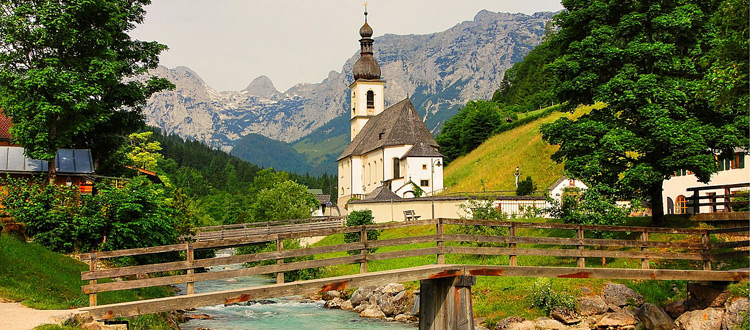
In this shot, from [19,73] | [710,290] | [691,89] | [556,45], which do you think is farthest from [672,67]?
[19,73]

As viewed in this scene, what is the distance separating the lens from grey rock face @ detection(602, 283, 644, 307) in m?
23.1

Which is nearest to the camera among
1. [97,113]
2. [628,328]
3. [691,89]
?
[628,328]

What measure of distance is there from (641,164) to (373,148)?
61436 millimetres

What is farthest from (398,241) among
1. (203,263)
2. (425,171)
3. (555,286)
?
(425,171)

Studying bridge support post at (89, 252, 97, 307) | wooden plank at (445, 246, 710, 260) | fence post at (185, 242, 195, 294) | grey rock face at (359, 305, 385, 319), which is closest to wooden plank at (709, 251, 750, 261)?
wooden plank at (445, 246, 710, 260)

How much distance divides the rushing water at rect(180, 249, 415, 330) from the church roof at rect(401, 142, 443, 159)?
1580 inches

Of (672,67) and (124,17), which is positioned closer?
(672,67)

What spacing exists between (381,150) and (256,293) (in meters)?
A: 66.8

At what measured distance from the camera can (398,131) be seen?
268ft

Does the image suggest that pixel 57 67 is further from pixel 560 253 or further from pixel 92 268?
pixel 560 253

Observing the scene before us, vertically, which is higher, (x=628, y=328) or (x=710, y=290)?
(x=710, y=290)

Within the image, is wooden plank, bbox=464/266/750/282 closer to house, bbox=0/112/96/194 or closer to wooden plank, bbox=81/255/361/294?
wooden plank, bbox=81/255/361/294

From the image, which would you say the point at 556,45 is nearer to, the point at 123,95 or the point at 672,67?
the point at 672,67

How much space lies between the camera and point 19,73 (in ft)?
91.5
